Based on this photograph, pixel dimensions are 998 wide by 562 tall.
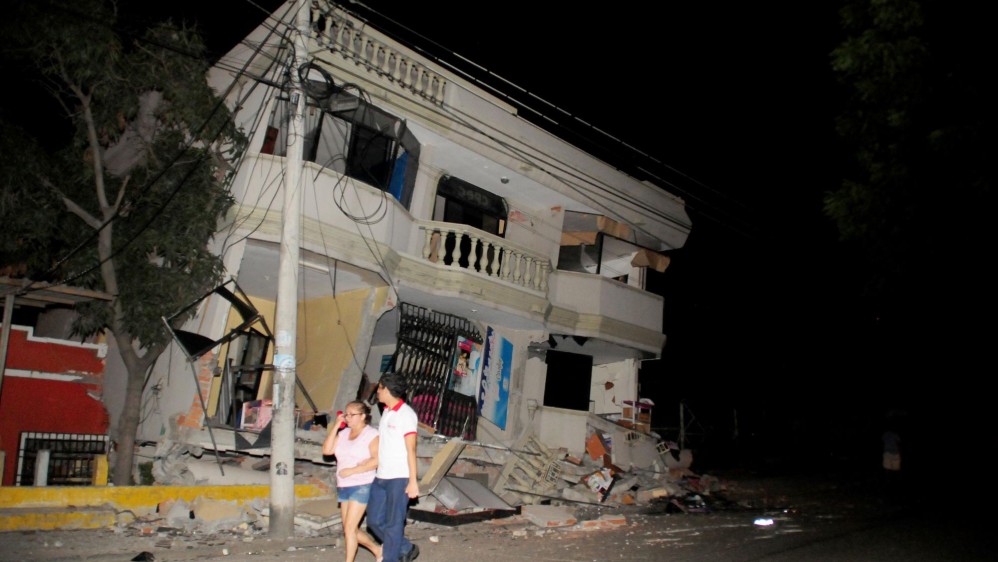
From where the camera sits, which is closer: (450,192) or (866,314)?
(450,192)

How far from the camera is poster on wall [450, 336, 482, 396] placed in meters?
13.7

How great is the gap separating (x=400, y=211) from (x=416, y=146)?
175cm

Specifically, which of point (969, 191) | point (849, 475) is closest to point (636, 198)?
point (969, 191)

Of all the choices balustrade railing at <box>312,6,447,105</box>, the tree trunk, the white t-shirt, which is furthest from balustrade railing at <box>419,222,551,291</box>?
the white t-shirt

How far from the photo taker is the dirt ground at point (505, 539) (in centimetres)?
686

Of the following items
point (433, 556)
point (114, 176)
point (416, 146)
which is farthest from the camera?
point (416, 146)

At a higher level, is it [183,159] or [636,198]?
[636,198]

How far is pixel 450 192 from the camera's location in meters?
14.4

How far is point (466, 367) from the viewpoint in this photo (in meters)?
14.0

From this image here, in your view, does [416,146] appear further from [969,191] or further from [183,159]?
[969,191]

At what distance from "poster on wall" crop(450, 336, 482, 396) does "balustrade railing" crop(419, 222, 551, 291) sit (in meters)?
1.57

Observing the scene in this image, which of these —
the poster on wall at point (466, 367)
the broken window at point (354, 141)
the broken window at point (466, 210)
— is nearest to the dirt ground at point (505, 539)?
the poster on wall at point (466, 367)

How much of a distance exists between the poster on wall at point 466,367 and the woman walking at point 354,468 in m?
7.31

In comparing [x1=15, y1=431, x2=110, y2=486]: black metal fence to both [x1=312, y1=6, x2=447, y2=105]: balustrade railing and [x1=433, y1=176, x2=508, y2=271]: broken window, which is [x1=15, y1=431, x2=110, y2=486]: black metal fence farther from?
[x1=312, y1=6, x2=447, y2=105]: balustrade railing
